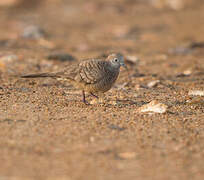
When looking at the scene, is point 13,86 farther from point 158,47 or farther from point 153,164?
point 158,47

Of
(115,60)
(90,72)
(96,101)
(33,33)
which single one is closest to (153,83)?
(115,60)

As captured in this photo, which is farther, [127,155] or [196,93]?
[196,93]

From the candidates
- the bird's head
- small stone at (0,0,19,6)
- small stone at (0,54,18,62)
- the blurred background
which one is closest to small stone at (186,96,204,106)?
the bird's head

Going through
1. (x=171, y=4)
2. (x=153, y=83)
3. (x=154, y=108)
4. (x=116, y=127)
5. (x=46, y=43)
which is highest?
(x=171, y=4)

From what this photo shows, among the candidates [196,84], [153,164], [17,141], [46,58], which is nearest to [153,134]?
[153,164]

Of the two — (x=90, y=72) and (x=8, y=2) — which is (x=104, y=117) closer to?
(x=90, y=72)

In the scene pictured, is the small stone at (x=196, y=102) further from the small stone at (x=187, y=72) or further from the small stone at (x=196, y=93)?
the small stone at (x=187, y=72)

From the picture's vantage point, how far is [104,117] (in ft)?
17.1

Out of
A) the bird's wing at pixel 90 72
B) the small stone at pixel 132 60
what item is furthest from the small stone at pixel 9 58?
the bird's wing at pixel 90 72

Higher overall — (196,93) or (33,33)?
(33,33)

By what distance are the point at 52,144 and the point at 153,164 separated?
40.3 inches

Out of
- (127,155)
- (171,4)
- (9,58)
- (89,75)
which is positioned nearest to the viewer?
(127,155)

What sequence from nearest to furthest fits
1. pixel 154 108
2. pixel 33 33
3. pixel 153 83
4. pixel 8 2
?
pixel 154 108
pixel 153 83
pixel 33 33
pixel 8 2

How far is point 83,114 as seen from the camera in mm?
5309
